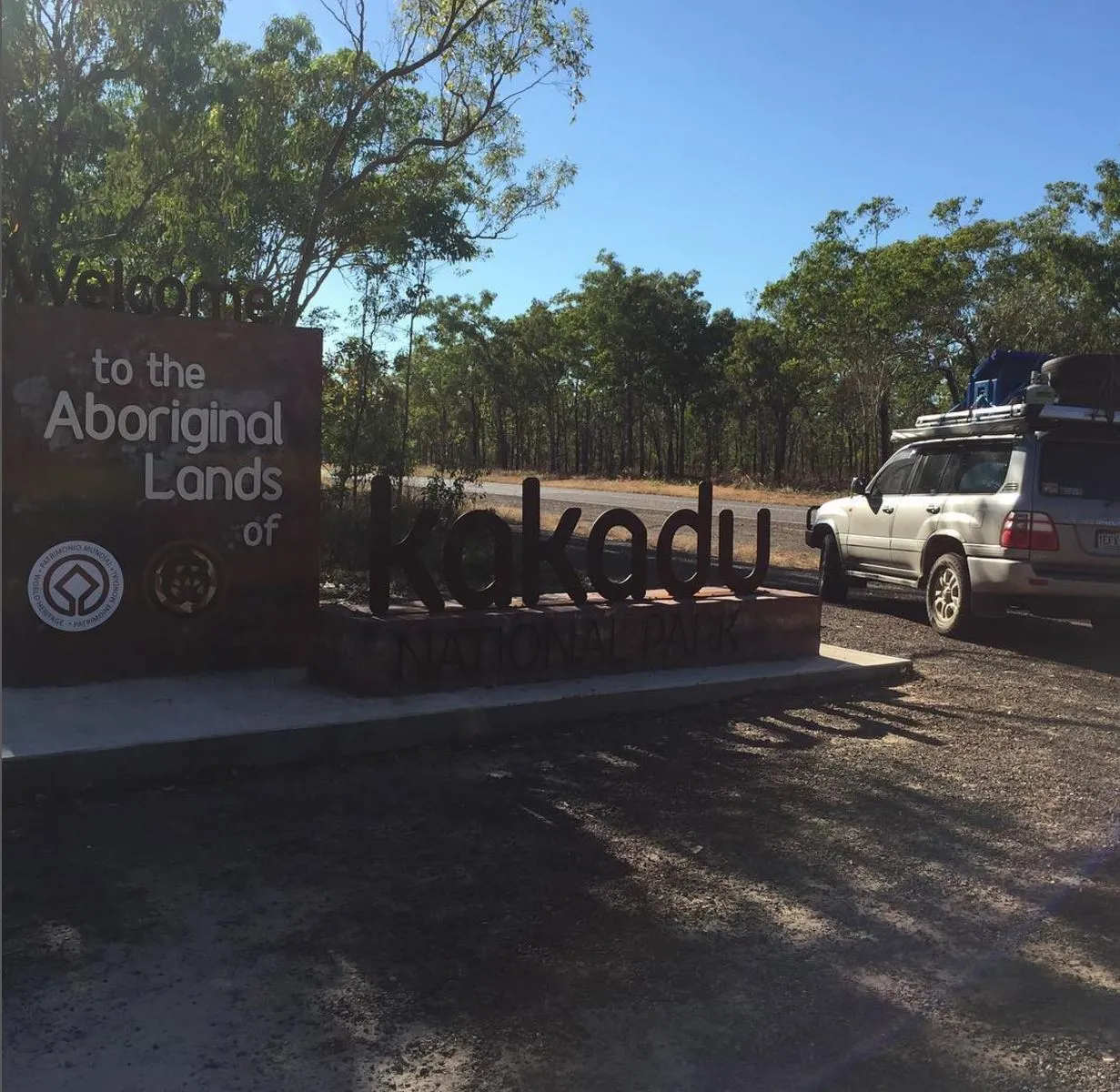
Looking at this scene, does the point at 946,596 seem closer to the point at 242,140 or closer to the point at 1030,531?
the point at 1030,531

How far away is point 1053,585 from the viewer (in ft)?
30.5

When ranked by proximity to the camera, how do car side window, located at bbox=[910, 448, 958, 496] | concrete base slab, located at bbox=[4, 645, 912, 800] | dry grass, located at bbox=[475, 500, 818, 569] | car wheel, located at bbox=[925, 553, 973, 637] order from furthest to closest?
dry grass, located at bbox=[475, 500, 818, 569] < car side window, located at bbox=[910, 448, 958, 496] < car wheel, located at bbox=[925, 553, 973, 637] < concrete base slab, located at bbox=[4, 645, 912, 800]

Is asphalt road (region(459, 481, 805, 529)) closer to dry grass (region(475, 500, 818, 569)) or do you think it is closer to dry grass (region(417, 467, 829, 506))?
dry grass (region(417, 467, 829, 506))

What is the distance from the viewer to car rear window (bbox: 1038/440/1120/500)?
30.9ft

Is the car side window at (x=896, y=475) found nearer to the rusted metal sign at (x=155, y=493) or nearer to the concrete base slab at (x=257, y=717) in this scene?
the concrete base slab at (x=257, y=717)

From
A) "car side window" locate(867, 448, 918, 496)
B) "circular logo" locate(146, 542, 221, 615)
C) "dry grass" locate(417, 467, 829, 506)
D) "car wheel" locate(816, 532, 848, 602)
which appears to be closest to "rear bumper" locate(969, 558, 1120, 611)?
"car side window" locate(867, 448, 918, 496)

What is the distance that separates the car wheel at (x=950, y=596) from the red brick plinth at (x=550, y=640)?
1.92 meters

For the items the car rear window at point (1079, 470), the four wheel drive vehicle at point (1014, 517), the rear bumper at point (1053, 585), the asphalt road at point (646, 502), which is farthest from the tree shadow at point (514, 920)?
the asphalt road at point (646, 502)

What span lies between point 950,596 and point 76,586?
7.60 metres

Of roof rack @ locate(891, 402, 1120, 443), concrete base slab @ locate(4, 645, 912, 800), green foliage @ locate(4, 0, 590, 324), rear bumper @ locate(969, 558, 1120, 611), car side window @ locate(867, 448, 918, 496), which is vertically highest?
green foliage @ locate(4, 0, 590, 324)

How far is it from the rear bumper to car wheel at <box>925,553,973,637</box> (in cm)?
53

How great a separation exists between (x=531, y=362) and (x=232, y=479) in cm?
5268

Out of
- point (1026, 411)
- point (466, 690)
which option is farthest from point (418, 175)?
point (466, 690)

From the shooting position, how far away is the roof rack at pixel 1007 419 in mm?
9492
